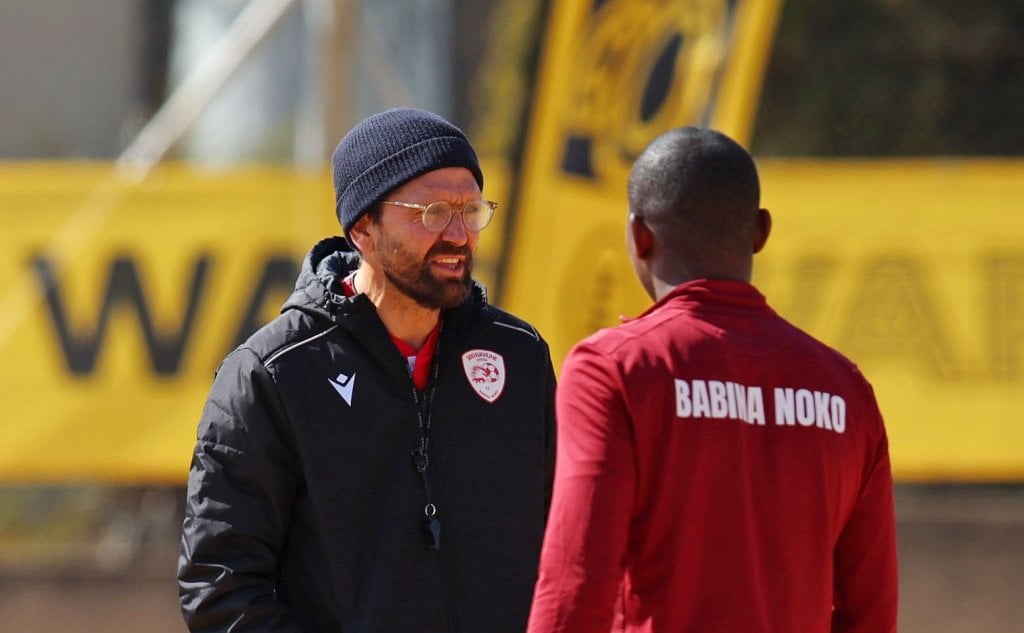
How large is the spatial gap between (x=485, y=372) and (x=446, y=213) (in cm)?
31

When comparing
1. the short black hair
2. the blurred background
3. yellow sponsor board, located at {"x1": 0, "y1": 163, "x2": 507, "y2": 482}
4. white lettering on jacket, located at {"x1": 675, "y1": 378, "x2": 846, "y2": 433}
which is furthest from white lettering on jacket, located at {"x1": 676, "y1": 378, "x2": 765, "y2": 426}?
yellow sponsor board, located at {"x1": 0, "y1": 163, "x2": 507, "y2": 482}

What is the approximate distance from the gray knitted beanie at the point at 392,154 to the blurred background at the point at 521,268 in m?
3.98

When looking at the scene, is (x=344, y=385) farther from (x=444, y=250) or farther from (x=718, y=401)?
(x=718, y=401)

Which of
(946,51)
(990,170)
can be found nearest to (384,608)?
(990,170)

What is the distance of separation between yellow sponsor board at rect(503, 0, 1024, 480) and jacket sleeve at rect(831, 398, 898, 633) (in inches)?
169

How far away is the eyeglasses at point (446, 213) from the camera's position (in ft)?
9.80

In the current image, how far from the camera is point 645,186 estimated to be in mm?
2807

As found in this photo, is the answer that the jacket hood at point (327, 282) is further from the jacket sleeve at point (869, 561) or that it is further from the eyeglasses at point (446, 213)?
Answer: the jacket sleeve at point (869, 561)

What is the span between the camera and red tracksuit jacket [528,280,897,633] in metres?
2.59

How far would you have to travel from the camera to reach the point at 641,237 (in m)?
2.82

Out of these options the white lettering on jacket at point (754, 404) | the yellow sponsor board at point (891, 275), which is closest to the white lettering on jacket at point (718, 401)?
the white lettering on jacket at point (754, 404)

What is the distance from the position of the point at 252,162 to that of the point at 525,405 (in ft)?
21.0

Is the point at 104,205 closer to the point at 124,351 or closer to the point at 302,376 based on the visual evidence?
the point at 124,351

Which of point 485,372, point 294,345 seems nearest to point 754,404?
point 485,372
